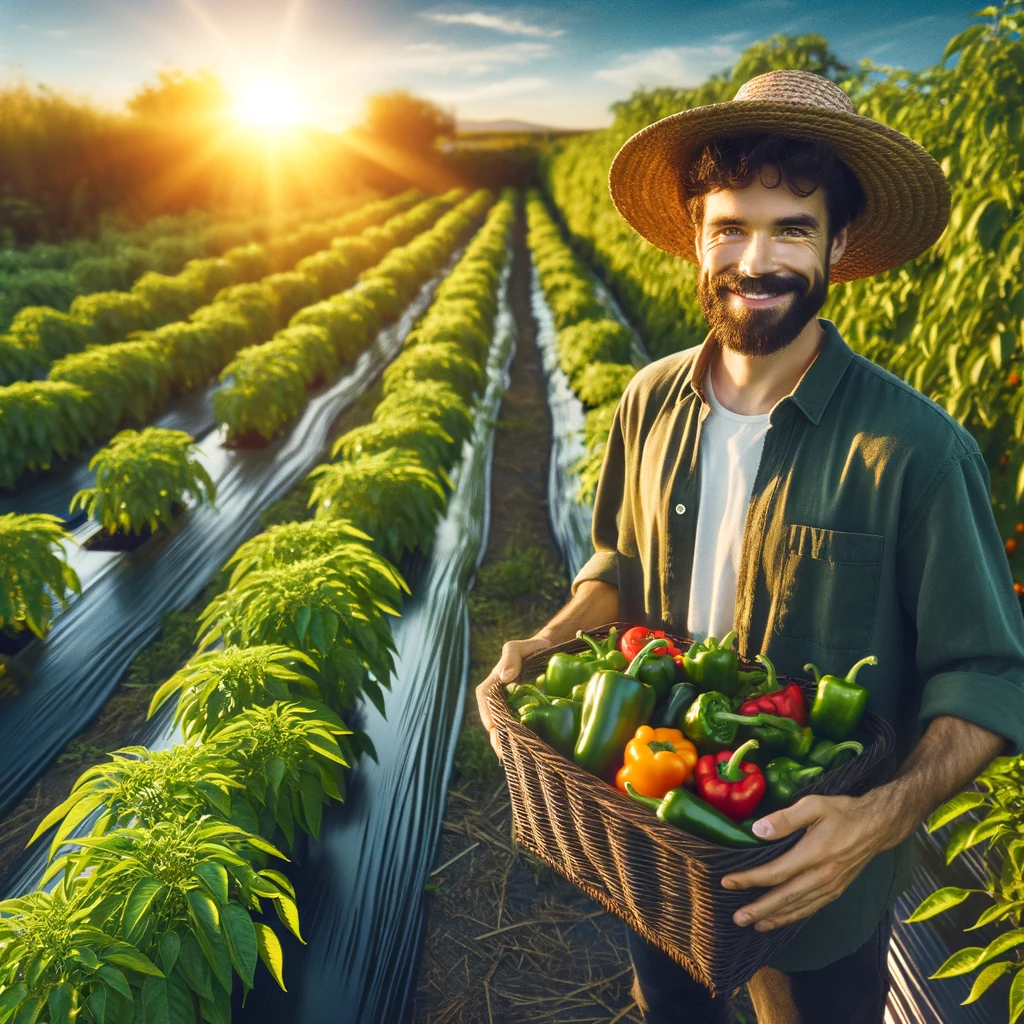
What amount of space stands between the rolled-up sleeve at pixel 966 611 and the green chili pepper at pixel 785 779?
24 centimetres

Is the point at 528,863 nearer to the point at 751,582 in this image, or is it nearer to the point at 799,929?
the point at 799,929

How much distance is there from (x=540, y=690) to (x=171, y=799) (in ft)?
3.39

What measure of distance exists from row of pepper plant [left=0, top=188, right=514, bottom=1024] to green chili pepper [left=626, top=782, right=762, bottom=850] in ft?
3.04

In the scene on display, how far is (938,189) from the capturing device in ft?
5.02

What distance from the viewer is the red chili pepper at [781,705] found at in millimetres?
1394

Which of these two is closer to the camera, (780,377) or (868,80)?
(780,377)

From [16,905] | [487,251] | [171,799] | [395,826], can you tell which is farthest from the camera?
[487,251]

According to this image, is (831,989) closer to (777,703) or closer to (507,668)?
(777,703)

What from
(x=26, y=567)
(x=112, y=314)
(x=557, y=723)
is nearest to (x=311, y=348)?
(x=112, y=314)

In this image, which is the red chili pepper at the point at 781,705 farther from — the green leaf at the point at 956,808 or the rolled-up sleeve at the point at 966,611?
the green leaf at the point at 956,808

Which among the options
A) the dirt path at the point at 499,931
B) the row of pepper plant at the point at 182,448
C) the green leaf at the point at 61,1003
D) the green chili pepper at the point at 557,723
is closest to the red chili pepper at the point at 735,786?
the green chili pepper at the point at 557,723

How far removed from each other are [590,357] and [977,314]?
5.42 meters

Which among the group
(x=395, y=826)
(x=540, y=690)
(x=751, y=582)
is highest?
(x=751, y=582)

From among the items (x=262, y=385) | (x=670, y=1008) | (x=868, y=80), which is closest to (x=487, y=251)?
(x=262, y=385)
